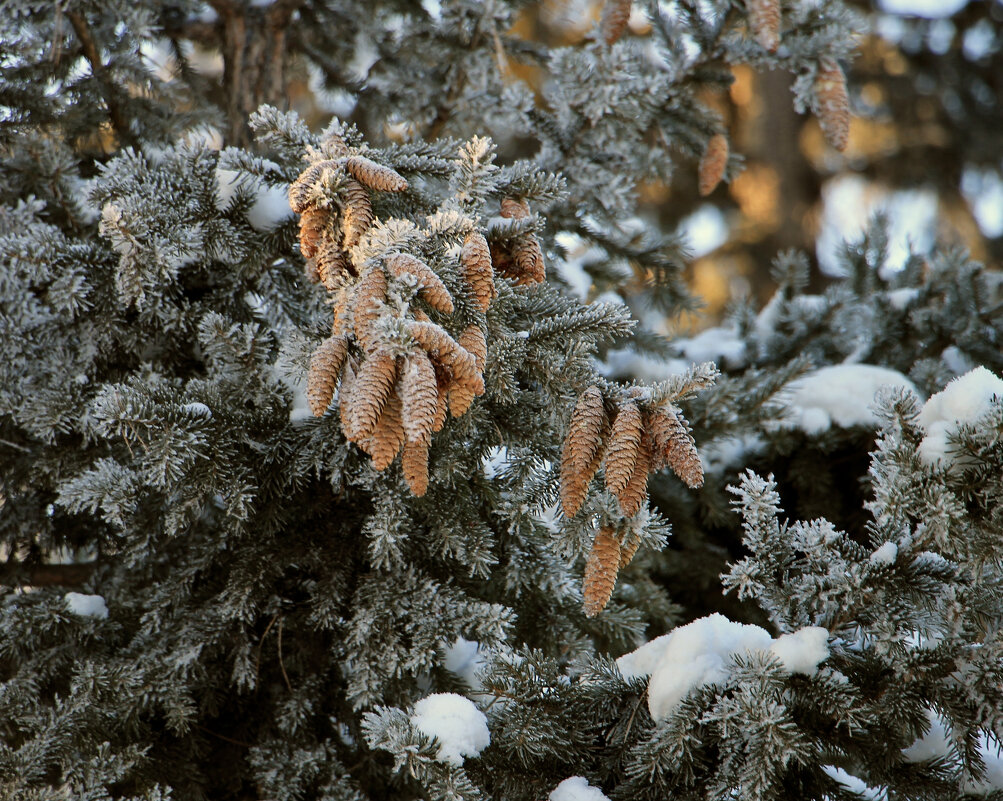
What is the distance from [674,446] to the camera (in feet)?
3.95

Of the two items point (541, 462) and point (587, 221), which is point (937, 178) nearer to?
point (587, 221)

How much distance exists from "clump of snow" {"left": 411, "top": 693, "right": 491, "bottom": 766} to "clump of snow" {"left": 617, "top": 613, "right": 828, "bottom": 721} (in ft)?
0.95

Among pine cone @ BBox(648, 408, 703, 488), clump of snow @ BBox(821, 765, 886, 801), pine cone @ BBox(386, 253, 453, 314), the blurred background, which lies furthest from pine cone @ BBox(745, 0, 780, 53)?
the blurred background

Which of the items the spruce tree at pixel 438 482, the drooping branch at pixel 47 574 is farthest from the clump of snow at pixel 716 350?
the drooping branch at pixel 47 574

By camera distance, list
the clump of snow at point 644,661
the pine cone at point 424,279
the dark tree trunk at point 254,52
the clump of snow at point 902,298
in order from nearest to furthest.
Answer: the pine cone at point 424,279
the clump of snow at point 644,661
the clump of snow at point 902,298
the dark tree trunk at point 254,52

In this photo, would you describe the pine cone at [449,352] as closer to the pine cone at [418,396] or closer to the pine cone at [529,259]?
the pine cone at [418,396]

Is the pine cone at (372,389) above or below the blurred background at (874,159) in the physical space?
above

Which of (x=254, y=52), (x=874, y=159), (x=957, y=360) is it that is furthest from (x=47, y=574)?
(x=874, y=159)

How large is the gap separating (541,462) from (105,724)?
0.98 meters

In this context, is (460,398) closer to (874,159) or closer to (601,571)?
(601,571)

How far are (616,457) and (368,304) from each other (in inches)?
17.0

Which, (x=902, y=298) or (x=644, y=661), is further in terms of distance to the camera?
(x=902, y=298)

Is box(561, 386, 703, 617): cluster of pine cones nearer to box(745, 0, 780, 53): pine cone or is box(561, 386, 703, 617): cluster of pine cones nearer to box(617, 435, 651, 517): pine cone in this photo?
box(617, 435, 651, 517): pine cone

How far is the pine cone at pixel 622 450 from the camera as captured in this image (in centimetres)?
119
